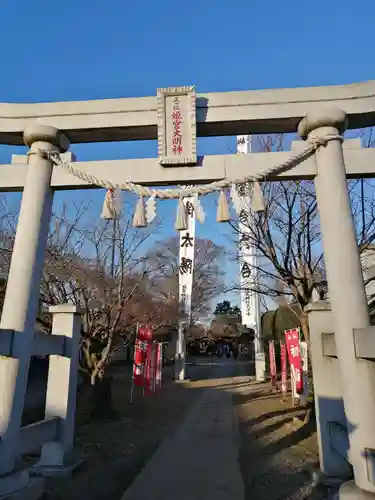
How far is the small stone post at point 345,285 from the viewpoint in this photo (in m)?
3.55

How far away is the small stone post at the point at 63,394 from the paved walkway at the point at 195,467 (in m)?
1.10

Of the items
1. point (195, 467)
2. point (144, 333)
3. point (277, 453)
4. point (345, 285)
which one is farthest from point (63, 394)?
point (144, 333)

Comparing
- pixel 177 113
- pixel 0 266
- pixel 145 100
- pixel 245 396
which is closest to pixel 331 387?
pixel 177 113

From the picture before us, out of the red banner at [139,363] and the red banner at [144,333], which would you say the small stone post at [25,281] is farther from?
the red banner at [144,333]

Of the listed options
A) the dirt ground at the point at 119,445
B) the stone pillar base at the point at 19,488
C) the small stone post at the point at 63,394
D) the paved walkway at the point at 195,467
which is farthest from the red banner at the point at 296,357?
the stone pillar base at the point at 19,488

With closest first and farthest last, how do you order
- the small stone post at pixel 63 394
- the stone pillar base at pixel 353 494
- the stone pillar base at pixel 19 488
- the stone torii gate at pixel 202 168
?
the stone pillar base at pixel 353 494 < the stone pillar base at pixel 19 488 < the stone torii gate at pixel 202 168 < the small stone post at pixel 63 394

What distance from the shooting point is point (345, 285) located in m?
3.91

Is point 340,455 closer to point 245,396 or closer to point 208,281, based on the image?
point 245,396

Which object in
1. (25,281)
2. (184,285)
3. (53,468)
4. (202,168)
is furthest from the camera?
(184,285)

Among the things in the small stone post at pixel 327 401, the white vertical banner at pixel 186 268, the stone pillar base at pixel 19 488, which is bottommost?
the stone pillar base at pixel 19 488

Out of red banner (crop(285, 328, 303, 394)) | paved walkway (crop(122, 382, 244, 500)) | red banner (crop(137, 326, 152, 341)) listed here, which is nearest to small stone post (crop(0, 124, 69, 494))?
paved walkway (crop(122, 382, 244, 500))

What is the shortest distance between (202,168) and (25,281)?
7.99 feet

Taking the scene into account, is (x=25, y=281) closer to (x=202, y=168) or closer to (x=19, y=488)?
(x=19, y=488)

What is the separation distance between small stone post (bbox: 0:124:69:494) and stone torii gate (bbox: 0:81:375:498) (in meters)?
0.01
